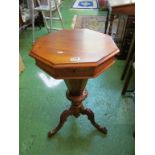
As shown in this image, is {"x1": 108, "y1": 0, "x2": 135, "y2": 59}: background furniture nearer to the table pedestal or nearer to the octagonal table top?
the octagonal table top

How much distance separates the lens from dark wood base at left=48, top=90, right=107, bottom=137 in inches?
56.0

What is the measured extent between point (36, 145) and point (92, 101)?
2.32ft

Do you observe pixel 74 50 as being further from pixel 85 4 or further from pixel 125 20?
pixel 85 4

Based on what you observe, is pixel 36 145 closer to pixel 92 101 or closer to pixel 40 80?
pixel 92 101

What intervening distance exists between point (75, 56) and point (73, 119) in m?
0.78

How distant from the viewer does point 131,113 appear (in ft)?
5.92

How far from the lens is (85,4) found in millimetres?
5145

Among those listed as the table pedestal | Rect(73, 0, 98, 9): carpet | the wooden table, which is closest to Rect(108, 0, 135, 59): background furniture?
the wooden table

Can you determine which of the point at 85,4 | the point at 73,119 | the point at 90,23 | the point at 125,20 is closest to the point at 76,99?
the point at 73,119

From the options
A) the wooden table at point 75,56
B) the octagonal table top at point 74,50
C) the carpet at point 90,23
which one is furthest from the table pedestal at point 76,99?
the carpet at point 90,23

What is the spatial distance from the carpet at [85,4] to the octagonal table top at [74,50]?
149 inches
